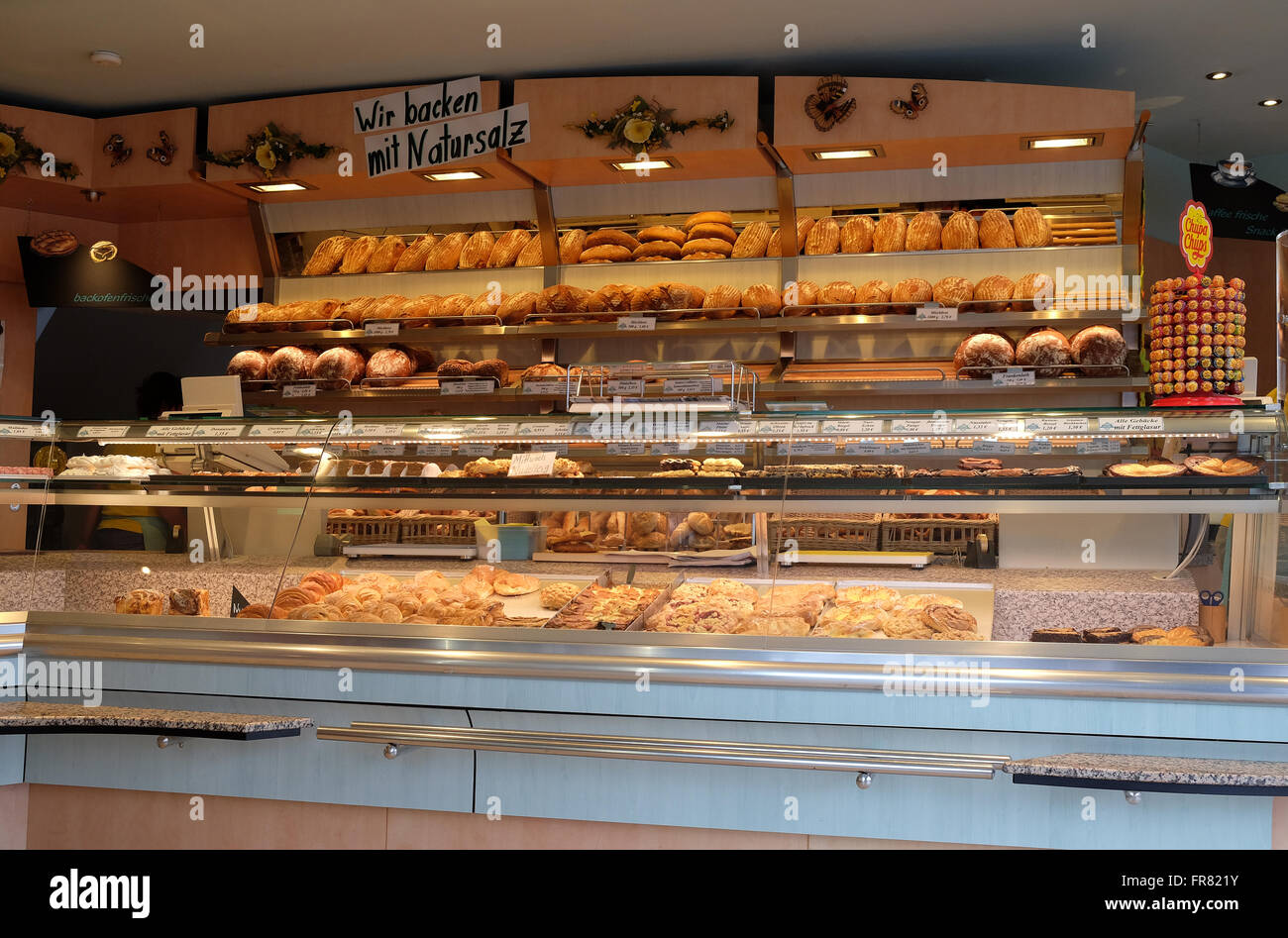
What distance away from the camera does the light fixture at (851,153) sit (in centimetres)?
487

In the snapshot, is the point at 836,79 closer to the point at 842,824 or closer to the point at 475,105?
the point at 475,105

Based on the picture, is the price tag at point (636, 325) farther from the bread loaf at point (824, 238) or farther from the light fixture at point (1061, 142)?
the light fixture at point (1061, 142)

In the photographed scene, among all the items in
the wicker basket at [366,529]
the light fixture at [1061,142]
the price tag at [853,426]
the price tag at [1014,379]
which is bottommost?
the wicker basket at [366,529]

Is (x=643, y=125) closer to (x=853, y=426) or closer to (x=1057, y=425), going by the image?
(x=853, y=426)

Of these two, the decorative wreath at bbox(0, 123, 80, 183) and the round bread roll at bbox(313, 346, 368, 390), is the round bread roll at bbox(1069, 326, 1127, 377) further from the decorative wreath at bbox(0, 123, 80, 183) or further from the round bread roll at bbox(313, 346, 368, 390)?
the decorative wreath at bbox(0, 123, 80, 183)

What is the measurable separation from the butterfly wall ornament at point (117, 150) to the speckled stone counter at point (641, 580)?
3274 mm

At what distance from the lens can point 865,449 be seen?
9.09ft

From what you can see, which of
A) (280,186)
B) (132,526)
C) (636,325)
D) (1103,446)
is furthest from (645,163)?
(1103,446)

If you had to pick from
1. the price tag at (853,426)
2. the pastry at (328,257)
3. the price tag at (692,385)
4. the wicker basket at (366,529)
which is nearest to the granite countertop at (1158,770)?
the price tag at (853,426)

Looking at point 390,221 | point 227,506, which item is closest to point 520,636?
point 227,506

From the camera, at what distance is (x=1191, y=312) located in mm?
2824

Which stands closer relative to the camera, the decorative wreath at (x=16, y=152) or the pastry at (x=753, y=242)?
the pastry at (x=753, y=242)

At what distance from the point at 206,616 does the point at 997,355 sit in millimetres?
3358

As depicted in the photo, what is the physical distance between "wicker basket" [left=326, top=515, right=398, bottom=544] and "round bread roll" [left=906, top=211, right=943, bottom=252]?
3006 millimetres
